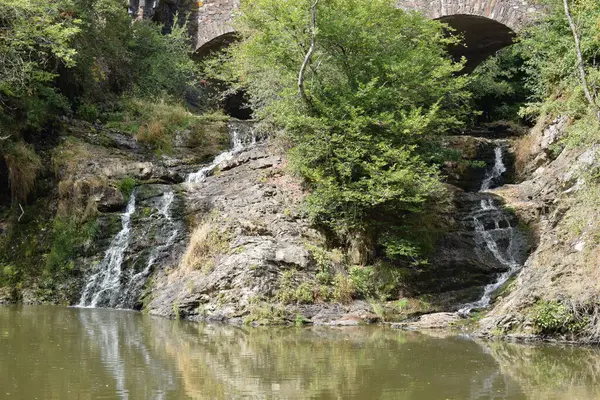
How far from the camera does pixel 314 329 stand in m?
10.5

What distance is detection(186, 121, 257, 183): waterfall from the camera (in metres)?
17.1

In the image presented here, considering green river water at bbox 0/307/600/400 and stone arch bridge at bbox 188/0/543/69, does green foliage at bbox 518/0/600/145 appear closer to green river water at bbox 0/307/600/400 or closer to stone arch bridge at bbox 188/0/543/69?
stone arch bridge at bbox 188/0/543/69

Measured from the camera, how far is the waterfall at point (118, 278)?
13.2 metres

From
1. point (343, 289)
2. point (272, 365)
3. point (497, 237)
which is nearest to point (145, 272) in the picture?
point (343, 289)

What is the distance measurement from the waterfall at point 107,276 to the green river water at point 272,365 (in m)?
3.11

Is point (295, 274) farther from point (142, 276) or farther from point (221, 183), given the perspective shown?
point (221, 183)

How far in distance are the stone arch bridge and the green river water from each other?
13.6 meters

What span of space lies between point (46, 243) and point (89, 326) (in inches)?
219

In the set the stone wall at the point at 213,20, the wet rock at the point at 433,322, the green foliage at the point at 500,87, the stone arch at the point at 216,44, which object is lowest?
the wet rock at the point at 433,322

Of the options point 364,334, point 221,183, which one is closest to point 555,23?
point 221,183

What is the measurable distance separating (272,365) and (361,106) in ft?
27.7

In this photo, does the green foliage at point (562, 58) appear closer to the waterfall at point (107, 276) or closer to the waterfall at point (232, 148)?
the waterfall at point (232, 148)

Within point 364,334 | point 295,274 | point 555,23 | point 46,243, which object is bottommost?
point 364,334

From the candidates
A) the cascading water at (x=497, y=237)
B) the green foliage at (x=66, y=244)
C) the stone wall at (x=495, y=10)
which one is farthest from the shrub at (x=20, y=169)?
the stone wall at (x=495, y=10)
